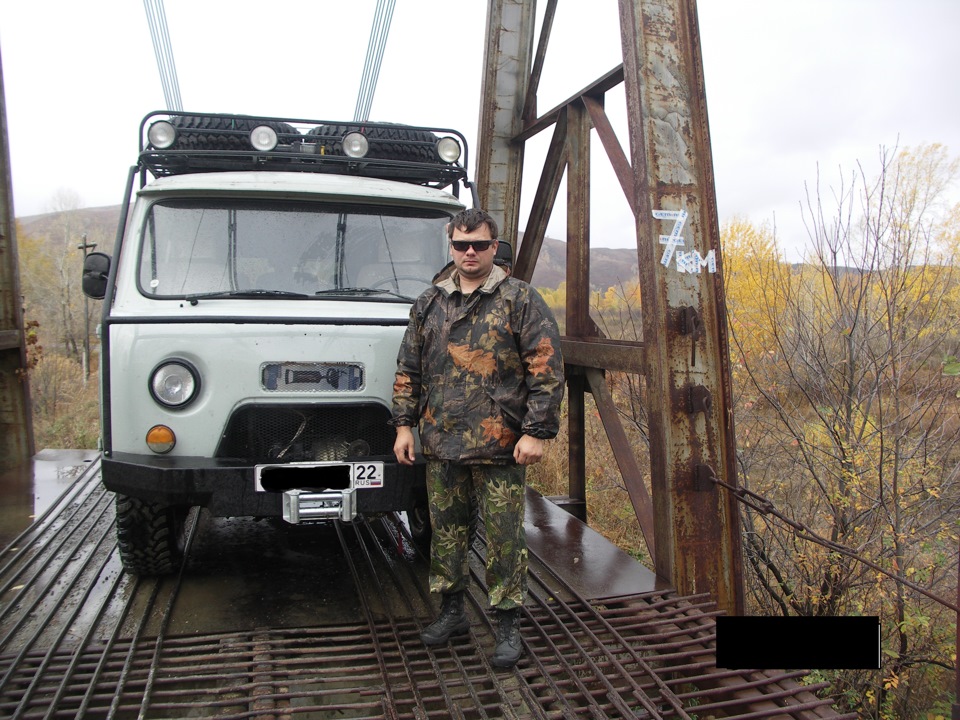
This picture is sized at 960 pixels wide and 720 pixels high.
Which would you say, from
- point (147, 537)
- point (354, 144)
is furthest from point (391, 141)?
point (147, 537)

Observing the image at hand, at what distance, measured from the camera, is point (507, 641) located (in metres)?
3.05

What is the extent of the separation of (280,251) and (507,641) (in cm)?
227

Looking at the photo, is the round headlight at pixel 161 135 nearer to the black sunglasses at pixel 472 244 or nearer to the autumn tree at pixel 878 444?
the black sunglasses at pixel 472 244

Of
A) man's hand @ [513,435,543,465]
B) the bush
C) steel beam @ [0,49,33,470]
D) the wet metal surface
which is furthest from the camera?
the bush

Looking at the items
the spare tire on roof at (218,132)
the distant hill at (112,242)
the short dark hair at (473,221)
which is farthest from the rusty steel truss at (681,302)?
the distant hill at (112,242)

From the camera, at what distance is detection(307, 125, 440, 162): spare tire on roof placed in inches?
173

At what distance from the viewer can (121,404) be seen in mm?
3266

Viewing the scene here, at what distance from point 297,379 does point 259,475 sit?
0.48 metres

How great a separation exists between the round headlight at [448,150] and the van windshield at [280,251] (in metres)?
0.60

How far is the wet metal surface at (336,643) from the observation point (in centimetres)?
271

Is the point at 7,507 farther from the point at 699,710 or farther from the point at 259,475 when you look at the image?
the point at 699,710

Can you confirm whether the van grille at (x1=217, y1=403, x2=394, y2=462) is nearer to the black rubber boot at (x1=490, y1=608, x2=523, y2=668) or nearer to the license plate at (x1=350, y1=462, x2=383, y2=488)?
the license plate at (x1=350, y1=462, x2=383, y2=488)

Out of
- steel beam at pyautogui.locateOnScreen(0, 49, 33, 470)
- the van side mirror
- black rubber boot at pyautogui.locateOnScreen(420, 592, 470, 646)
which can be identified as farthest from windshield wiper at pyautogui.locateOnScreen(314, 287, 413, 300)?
steel beam at pyautogui.locateOnScreen(0, 49, 33, 470)

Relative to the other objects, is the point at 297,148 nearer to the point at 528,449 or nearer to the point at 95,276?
the point at 95,276
